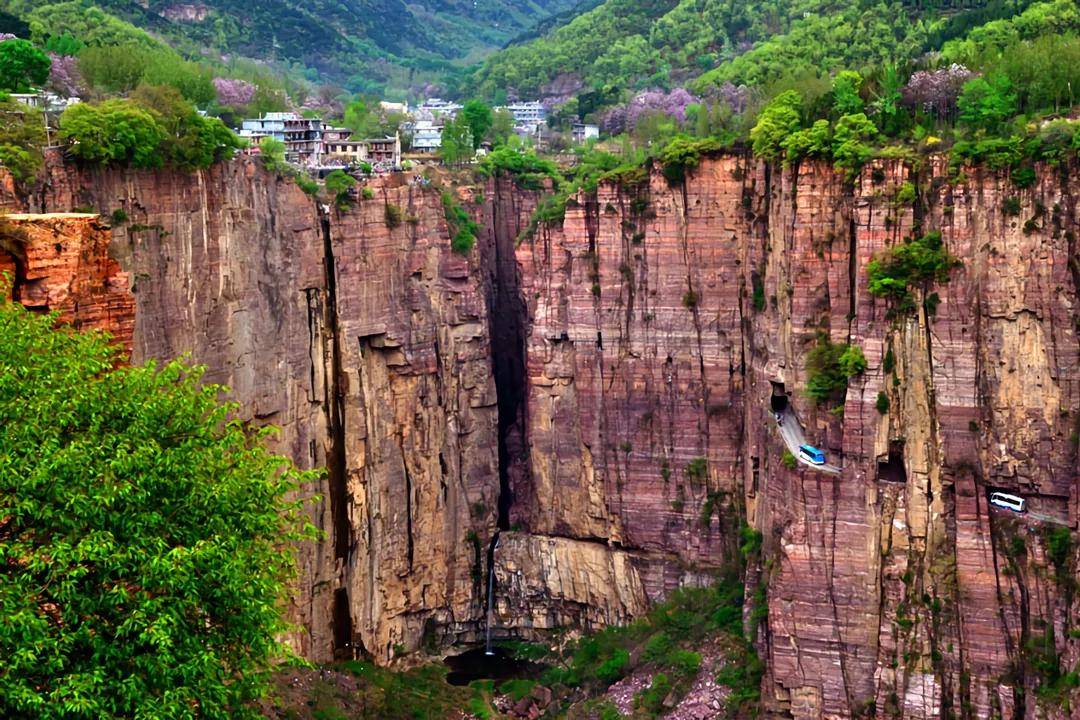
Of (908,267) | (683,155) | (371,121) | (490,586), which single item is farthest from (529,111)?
(908,267)

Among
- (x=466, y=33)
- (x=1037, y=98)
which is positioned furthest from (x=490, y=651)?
(x=466, y=33)

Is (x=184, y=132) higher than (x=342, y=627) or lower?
higher

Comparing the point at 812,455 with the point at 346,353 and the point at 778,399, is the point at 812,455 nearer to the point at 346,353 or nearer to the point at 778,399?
the point at 778,399

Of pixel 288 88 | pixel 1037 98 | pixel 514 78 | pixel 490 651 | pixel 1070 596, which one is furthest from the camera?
pixel 514 78

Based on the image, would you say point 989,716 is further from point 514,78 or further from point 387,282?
point 514,78

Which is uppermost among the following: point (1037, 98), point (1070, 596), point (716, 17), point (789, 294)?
point (716, 17)

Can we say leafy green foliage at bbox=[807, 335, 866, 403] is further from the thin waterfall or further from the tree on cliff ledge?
the tree on cliff ledge
